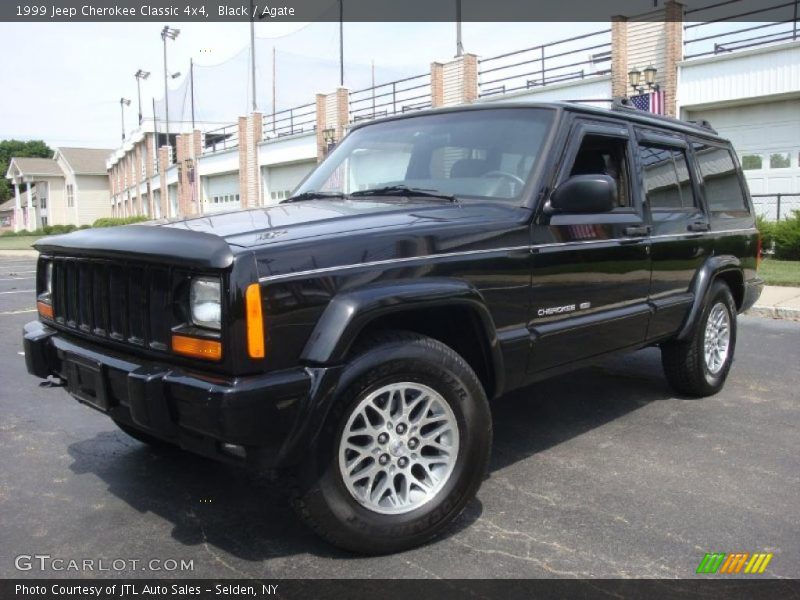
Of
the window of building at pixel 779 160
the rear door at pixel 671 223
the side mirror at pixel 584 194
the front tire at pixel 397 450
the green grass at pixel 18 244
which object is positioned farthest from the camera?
the green grass at pixel 18 244

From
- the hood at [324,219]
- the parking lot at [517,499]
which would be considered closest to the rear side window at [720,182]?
the parking lot at [517,499]

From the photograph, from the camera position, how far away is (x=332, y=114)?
108 ft

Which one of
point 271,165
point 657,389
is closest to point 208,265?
point 657,389

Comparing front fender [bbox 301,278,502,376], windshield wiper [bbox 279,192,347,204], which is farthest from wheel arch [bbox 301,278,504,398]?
windshield wiper [bbox 279,192,347,204]

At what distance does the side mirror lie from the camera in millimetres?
3514

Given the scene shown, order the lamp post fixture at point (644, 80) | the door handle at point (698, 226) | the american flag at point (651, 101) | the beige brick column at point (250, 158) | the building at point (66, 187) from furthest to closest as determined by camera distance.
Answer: the building at point (66, 187)
the beige brick column at point (250, 158)
the lamp post fixture at point (644, 80)
the american flag at point (651, 101)
the door handle at point (698, 226)

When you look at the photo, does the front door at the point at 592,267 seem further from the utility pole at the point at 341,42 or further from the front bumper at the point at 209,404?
the utility pole at the point at 341,42

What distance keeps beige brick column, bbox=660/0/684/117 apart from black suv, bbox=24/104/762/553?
16422 mm

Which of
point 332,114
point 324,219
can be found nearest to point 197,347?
point 324,219

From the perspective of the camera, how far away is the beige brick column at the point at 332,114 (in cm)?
3228

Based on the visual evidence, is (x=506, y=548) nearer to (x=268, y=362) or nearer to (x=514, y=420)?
(x=268, y=362)

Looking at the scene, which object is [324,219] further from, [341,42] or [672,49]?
[341,42]

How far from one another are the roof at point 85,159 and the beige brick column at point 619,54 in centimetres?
7342

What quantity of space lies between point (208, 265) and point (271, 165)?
3584cm
